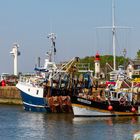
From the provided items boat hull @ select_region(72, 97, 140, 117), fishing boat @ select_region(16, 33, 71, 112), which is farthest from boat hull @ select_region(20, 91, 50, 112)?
boat hull @ select_region(72, 97, 140, 117)

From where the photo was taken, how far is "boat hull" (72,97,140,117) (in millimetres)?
68875

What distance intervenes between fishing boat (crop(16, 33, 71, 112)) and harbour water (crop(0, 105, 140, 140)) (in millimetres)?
3115

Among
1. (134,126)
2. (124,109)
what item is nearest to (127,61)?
(124,109)

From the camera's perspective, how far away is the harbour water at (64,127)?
53.9 metres

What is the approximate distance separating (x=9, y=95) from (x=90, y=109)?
1506 inches

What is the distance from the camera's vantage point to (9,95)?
347 ft

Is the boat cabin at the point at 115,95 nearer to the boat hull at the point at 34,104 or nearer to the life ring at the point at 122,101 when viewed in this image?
the life ring at the point at 122,101

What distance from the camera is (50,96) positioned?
7788cm

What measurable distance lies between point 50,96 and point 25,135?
2263cm

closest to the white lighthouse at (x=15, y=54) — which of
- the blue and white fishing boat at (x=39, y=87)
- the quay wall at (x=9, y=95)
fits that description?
the quay wall at (x=9, y=95)

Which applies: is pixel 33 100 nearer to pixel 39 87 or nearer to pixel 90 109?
pixel 39 87

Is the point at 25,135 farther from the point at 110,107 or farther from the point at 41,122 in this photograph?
the point at 110,107

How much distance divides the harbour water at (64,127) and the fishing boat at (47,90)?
311 cm

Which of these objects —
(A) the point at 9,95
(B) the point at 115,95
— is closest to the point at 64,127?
(B) the point at 115,95
